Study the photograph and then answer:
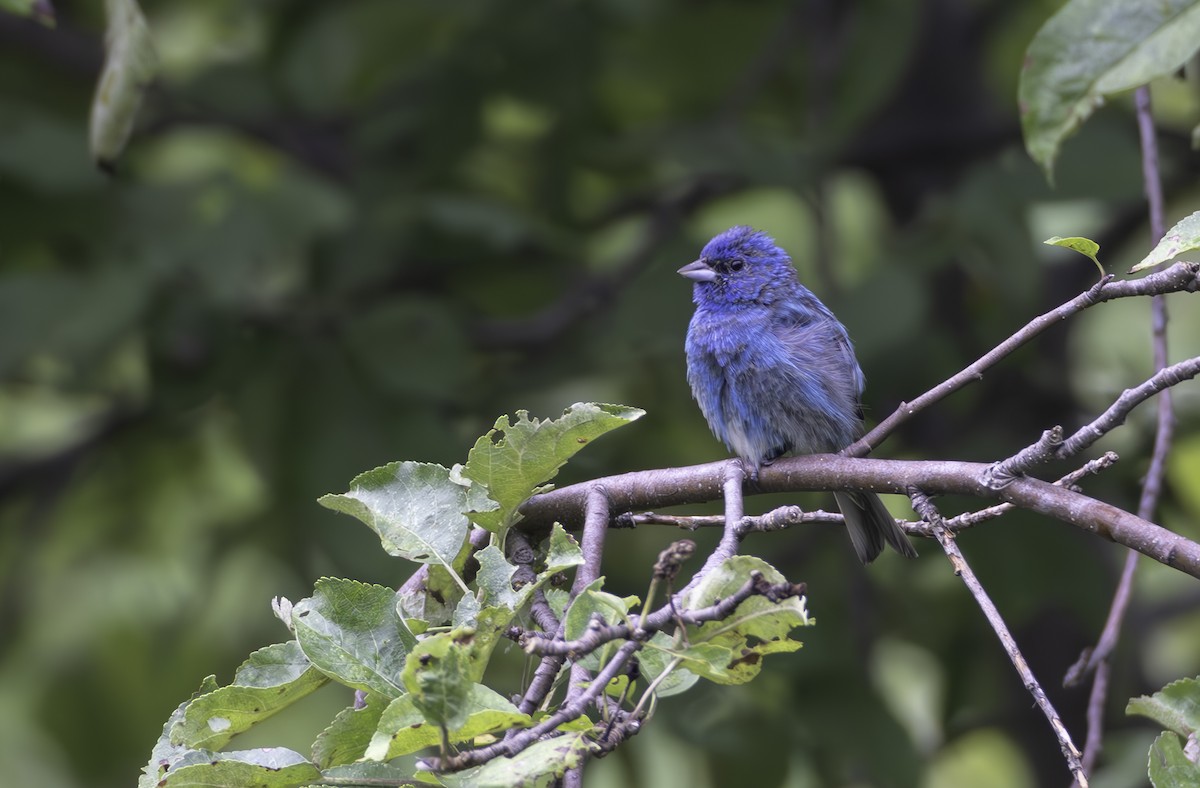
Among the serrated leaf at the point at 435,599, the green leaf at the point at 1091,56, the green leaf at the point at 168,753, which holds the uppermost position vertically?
the green leaf at the point at 1091,56

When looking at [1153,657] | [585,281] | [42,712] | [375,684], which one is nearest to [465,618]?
[375,684]

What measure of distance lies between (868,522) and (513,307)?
7.05ft

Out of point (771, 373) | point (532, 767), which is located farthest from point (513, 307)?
point (532, 767)

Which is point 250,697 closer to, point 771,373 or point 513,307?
point 771,373

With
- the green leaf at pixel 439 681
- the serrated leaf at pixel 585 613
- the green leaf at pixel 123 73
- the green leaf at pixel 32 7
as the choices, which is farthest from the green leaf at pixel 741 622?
the green leaf at pixel 32 7

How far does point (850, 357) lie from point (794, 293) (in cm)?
40

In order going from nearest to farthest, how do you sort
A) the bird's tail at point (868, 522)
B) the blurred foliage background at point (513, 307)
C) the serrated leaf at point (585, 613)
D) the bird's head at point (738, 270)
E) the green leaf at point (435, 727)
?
the green leaf at point (435, 727) → the serrated leaf at point (585, 613) → the bird's tail at point (868, 522) → the blurred foliage background at point (513, 307) → the bird's head at point (738, 270)

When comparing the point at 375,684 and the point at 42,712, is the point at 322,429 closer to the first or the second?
the point at 42,712

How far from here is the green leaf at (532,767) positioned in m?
1.57

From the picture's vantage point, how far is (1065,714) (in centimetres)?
555

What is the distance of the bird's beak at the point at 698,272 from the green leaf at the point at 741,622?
10.0ft

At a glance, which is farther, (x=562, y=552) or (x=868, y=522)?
(x=868, y=522)

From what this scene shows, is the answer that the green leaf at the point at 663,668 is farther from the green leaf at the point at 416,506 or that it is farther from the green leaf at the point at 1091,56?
the green leaf at the point at 1091,56

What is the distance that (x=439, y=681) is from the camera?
1638 millimetres
